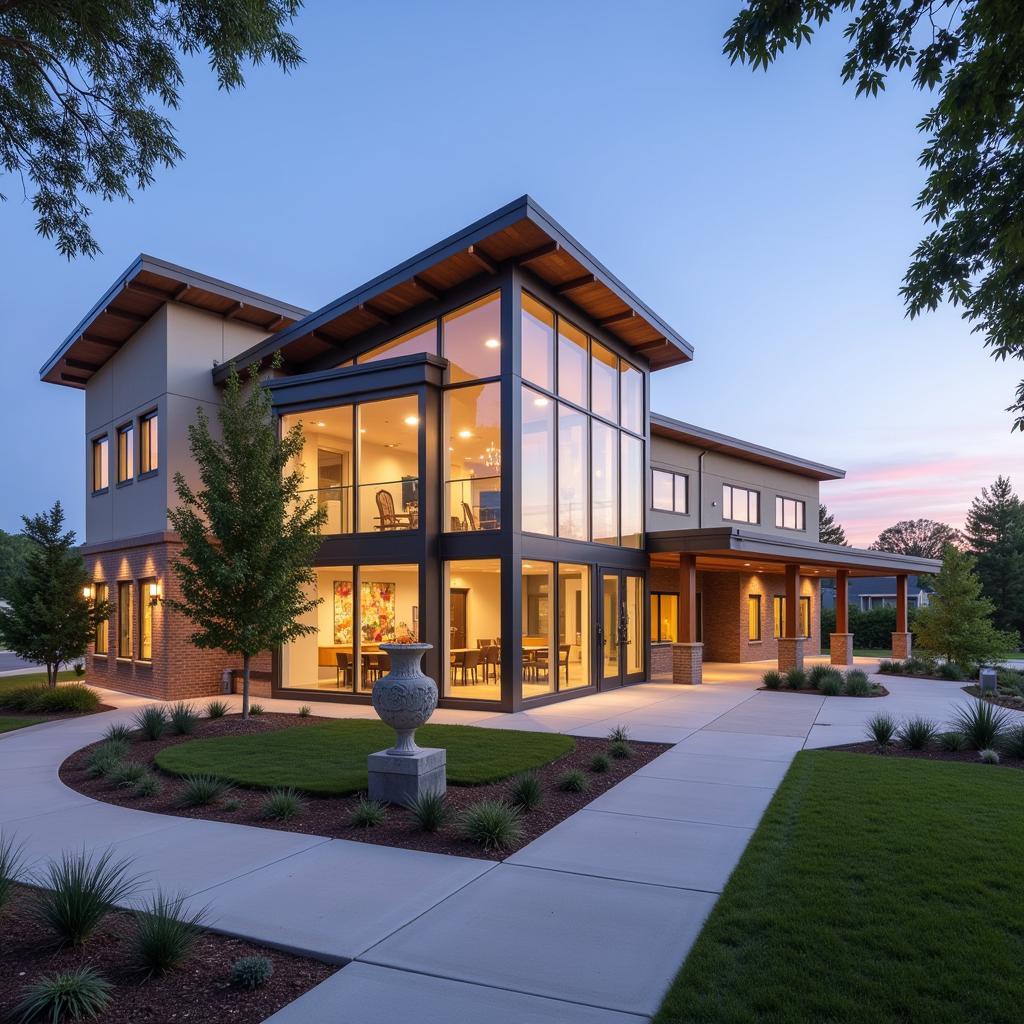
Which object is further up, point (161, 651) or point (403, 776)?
point (161, 651)

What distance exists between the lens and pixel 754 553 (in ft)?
63.0

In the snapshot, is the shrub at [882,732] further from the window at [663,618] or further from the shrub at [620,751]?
the window at [663,618]

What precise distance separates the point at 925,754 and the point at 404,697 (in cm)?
709

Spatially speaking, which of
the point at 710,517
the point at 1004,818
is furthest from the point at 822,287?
the point at 1004,818

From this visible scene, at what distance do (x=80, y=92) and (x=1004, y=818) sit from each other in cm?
1074

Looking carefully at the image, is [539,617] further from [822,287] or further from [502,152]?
[502,152]

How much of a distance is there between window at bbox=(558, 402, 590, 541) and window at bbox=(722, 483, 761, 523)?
11903mm

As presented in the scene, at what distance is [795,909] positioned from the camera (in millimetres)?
4684

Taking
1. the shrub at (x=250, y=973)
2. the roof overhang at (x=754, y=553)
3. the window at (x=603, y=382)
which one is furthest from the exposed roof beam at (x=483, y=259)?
the shrub at (x=250, y=973)

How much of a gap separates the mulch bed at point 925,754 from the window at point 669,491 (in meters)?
14.0

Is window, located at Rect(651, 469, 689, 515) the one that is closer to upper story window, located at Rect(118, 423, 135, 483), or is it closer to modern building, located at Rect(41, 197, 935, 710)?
modern building, located at Rect(41, 197, 935, 710)

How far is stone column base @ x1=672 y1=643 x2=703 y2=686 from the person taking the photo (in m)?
19.0

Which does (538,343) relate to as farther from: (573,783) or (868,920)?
(868,920)

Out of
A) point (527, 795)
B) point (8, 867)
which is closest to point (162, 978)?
point (8, 867)
